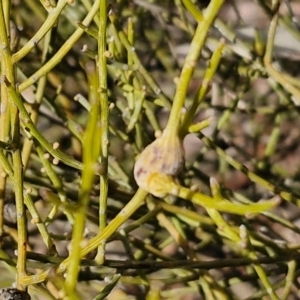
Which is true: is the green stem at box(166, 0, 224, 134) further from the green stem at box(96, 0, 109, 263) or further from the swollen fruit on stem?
the green stem at box(96, 0, 109, 263)

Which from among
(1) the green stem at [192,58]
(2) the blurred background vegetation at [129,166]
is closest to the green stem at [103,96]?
(2) the blurred background vegetation at [129,166]

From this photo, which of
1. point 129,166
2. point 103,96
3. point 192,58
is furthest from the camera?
point 129,166

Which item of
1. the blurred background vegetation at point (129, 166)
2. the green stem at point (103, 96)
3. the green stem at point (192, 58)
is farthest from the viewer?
the blurred background vegetation at point (129, 166)

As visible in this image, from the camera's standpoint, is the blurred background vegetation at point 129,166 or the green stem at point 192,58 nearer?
the green stem at point 192,58

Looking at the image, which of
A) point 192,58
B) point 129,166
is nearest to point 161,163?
point 192,58

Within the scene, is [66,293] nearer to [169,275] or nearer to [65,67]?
[169,275]

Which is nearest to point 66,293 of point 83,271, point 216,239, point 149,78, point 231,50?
point 83,271

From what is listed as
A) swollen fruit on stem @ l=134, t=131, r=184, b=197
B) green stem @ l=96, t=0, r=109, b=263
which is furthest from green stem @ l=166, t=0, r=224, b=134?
green stem @ l=96, t=0, r=109, b=263

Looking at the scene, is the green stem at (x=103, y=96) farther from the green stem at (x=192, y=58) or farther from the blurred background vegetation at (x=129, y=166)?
the green stem at (x=192, y=58)

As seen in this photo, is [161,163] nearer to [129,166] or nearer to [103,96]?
[103,96]
